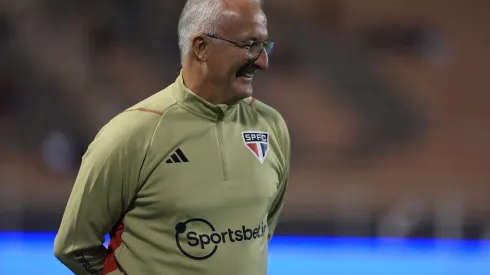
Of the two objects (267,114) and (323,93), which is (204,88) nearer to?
(267,114)

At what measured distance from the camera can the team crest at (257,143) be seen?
1.89 m

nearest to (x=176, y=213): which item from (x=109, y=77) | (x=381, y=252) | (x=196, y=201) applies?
(x=196, y=201)

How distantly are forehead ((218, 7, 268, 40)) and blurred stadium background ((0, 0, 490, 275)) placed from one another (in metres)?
4.92

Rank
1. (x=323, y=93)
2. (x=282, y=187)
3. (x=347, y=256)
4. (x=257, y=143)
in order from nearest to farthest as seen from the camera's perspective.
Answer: (x=257, y=143)
(x=282, y=187)
(x=347, y=256)
(x=323, y=93)

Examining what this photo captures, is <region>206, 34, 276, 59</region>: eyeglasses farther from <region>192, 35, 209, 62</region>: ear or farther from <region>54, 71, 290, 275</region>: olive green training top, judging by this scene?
<region>54, 71, 290, 275</region>: olive green training top

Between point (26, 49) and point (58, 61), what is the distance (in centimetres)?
36

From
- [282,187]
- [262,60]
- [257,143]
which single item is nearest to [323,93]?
[282,187]

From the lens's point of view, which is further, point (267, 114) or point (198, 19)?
point (267, 114)

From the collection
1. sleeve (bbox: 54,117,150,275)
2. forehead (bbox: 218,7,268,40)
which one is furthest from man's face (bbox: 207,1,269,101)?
sleeve (bbox: 54,117,150,275)

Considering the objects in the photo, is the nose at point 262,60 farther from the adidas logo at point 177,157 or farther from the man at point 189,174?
the adidas logo at point 177,157

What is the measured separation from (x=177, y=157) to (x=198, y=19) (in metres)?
0.33

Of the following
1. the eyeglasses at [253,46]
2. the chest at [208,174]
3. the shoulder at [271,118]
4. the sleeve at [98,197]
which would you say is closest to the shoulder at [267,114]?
the shoulder at [271,118]

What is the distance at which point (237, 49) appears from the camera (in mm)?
1765

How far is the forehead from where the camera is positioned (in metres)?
1.77
